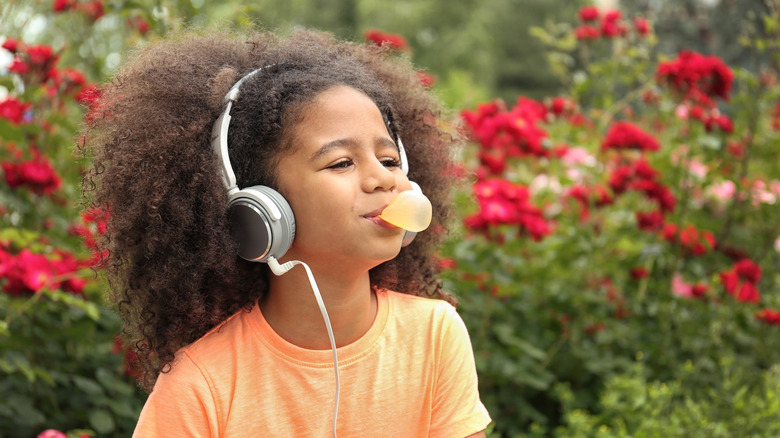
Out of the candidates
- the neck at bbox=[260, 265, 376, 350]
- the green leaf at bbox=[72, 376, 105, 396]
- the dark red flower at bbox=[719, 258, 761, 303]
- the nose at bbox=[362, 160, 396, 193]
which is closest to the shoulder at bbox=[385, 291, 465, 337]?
the neck at bbox=[260, 265, 376, 350]

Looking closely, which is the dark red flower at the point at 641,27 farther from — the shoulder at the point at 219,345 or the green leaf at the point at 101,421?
the green leaf at the point at 101,421

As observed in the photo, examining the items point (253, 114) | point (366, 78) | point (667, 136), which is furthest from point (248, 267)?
point (667, 136)

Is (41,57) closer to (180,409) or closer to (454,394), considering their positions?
(180,409)

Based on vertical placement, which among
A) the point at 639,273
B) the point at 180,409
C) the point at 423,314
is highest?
the point at 423,314

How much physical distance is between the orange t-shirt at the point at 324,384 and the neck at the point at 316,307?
0.09 ft

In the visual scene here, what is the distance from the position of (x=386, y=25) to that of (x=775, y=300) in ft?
48.0

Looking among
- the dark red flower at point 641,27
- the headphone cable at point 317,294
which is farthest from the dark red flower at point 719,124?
the headphone cable at point 317,294

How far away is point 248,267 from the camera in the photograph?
166 centimetres

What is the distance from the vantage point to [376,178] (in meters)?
1.46

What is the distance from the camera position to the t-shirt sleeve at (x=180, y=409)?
145 centimetres

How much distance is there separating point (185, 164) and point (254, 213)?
198 mm

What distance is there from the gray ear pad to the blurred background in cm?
84

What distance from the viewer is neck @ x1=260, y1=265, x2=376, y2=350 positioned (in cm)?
155

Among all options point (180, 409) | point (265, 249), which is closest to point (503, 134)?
point (265, 249)
